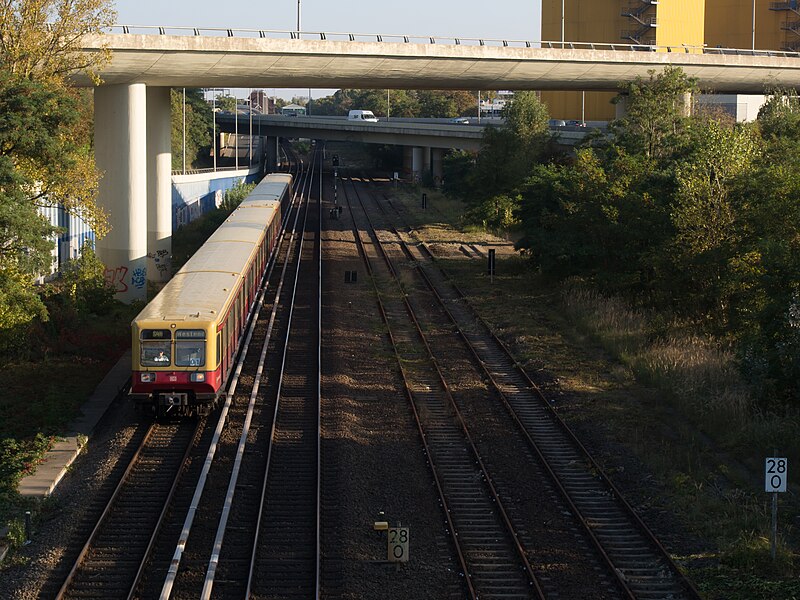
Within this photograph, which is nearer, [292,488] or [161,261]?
[292,488]

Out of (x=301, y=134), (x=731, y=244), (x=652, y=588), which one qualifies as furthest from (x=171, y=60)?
(x=301, y=134)

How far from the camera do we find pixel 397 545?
1389 centimetres

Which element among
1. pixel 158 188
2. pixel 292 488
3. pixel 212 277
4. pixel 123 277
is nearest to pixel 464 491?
pixel 292 488

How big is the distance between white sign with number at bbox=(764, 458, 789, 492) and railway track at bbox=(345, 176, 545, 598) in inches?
144

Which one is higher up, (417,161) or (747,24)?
(747,24)

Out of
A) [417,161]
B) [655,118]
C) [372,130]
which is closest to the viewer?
[655,118]

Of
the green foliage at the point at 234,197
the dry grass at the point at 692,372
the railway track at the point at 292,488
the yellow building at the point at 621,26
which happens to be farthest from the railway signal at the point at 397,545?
the yellow building at the point at 621,26

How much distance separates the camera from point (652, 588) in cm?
1358

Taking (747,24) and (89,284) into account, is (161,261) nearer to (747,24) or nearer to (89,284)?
(89,284)

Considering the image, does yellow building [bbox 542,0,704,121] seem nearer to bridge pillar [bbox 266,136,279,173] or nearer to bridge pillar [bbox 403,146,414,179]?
bridge pillar [bbox 403,146,414,179]

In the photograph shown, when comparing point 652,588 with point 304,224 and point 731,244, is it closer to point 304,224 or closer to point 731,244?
point 731,244

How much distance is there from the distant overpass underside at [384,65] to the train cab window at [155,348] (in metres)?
18.4

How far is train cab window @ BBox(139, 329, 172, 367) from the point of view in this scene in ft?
64.4

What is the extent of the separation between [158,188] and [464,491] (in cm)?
3065
